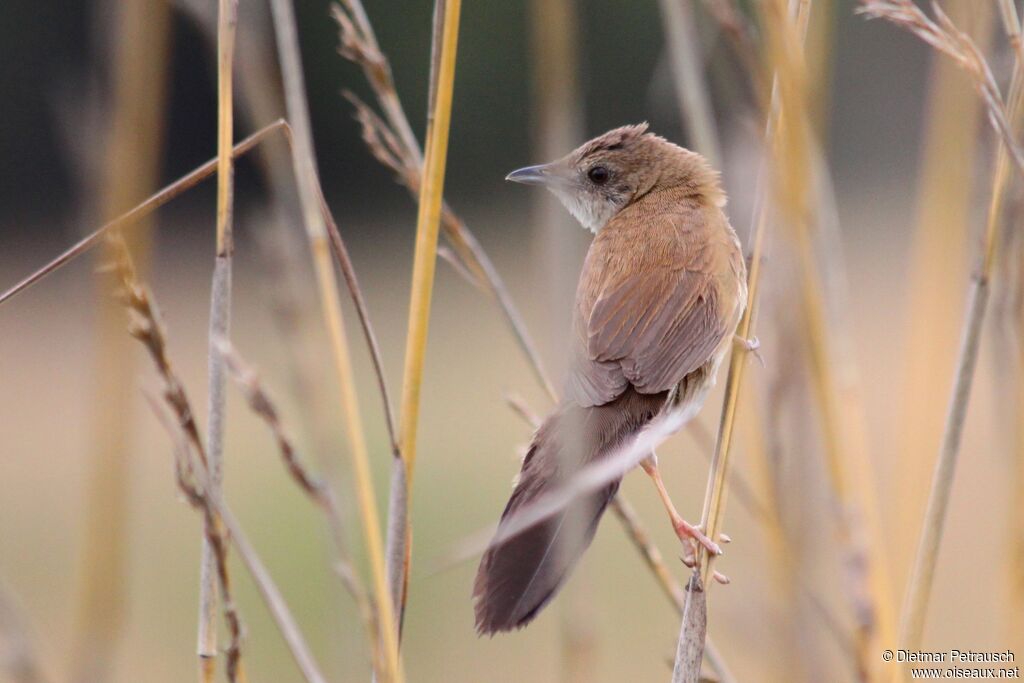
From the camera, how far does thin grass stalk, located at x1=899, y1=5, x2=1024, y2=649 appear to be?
201 centimetres

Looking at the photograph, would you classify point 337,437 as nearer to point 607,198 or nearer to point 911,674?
point 911,674

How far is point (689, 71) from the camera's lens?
8.23 feet

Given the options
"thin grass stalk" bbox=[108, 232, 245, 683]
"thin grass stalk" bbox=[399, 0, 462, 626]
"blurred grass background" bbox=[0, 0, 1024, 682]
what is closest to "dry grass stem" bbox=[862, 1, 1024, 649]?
"blurred grass background" bbox=[0, 0, 1024, 682]

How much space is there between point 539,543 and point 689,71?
103 centimetres

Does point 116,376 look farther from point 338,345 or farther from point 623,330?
point 623,330

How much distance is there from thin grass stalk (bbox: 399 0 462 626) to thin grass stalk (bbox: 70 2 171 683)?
1.46 feet

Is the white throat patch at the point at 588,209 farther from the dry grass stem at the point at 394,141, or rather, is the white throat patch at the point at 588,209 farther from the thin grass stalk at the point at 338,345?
the thin grass stalk at the point at 338,345

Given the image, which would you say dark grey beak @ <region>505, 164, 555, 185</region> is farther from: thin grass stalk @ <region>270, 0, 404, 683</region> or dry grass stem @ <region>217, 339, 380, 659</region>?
dry grass stem @ <region>217, 339, 380, 659</region>

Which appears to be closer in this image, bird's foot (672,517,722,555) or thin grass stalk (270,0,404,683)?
thin grass stalk (270,0,404,683)

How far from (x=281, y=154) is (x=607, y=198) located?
1.29 m

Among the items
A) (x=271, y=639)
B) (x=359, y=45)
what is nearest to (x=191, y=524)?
(x=271, y=639)

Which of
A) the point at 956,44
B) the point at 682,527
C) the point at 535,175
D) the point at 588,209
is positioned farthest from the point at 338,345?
the point at 588,209

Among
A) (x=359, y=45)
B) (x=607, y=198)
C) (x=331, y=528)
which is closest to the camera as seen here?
(x=331, y=528)

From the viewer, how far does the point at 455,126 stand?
17391mm
